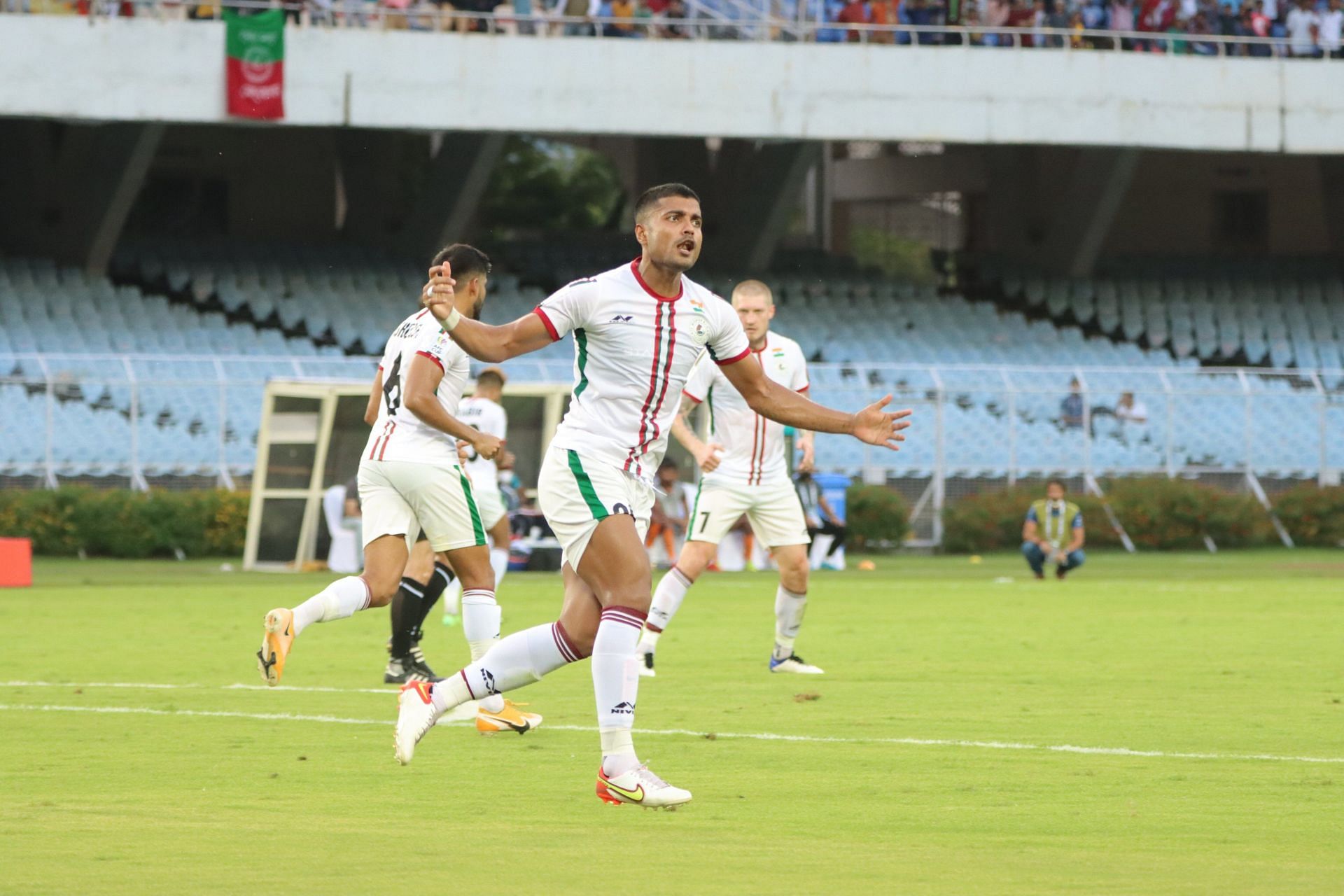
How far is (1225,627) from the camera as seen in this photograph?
16625mm

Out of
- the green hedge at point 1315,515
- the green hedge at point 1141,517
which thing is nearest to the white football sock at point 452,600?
the green hedge at point 1141,517

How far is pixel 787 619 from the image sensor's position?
12492 mm

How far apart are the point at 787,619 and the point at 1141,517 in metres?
19.1

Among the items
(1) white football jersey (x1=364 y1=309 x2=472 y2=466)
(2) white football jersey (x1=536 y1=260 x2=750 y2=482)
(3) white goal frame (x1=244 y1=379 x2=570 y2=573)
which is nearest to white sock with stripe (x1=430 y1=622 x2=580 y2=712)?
(2) white football jersey (x1=536 y1=260 x2=750 y2=482)

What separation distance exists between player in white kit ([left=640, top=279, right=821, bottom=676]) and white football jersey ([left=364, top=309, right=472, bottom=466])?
7.37 feet

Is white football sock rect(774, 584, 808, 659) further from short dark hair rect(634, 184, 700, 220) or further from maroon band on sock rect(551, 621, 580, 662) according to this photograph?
short dark hair rect(634, 184, 700, 220)

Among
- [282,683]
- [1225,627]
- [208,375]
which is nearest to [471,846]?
[282,683]

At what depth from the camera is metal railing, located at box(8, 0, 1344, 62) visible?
34500 mm

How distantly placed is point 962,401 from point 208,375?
40.1ft

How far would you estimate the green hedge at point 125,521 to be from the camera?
27188 mm

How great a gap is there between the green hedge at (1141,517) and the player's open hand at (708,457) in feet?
59.5

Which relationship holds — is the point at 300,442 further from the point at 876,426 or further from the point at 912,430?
the point at 876,426

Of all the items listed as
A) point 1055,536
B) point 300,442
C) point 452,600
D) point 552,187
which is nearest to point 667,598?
point 452,600

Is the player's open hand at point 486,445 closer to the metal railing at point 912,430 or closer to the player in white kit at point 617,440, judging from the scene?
the player in white kit at point 617,440
